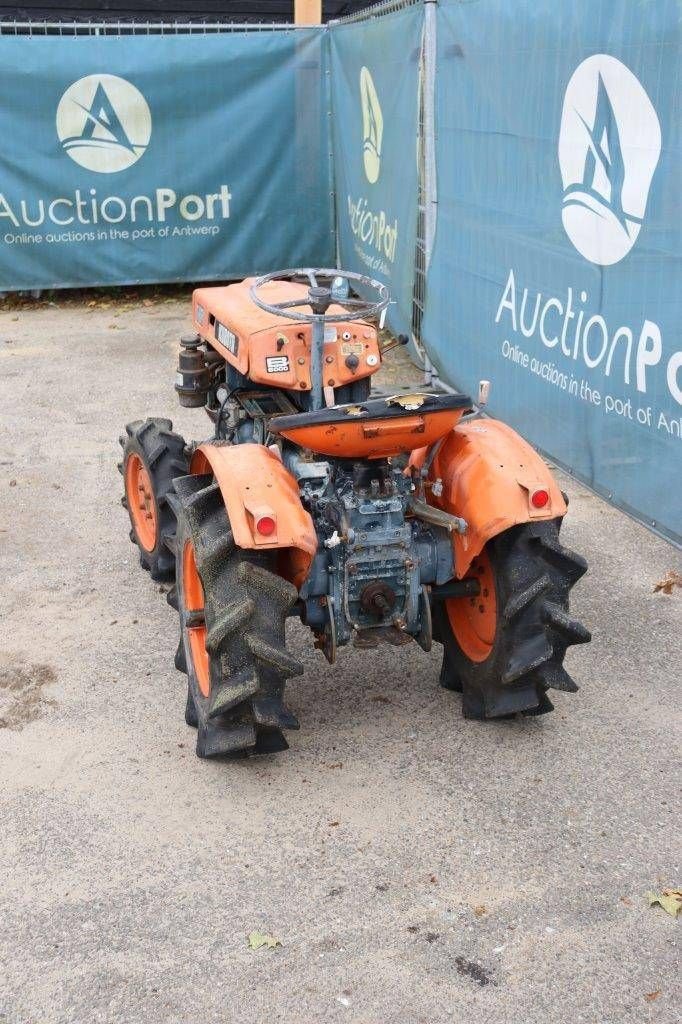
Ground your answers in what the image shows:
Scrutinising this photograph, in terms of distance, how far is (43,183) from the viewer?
10.8 metres

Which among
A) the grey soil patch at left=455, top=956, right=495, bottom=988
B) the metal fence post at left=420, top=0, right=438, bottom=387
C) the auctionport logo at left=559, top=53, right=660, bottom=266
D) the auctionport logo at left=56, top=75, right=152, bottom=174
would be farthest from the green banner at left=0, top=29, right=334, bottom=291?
the grey soil patch at left=455, top=956, right=495, bottom=988

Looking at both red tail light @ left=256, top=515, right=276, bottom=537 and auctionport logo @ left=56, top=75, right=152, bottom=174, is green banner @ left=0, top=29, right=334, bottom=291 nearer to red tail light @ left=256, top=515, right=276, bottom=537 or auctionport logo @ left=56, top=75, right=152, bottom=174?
auctionport logo @ left=56, top=75, right=152, bottom=174

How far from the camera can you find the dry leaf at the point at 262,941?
304 centimetres

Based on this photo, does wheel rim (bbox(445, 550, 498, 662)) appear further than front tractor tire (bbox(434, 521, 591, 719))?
Yes

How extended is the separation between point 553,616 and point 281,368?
1501 mm

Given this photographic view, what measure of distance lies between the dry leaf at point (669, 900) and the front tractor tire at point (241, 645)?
1.20m

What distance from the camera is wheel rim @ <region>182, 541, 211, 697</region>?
3.98m

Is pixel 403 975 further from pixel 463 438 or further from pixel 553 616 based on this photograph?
pixel 463 438

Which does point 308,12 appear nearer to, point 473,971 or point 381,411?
point 381,411

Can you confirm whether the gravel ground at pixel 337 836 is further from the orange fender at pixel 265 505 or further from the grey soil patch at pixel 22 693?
the orange fender at pixel 265 505

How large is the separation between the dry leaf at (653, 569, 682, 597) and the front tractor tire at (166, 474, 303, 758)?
7.11 feet

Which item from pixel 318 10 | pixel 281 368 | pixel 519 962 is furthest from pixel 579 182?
pixel 318 10

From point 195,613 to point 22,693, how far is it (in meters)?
0.86

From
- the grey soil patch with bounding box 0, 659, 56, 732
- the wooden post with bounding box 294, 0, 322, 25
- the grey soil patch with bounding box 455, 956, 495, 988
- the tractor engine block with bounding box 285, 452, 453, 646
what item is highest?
the wooden post with bounding box 294, 0, 322, 25
